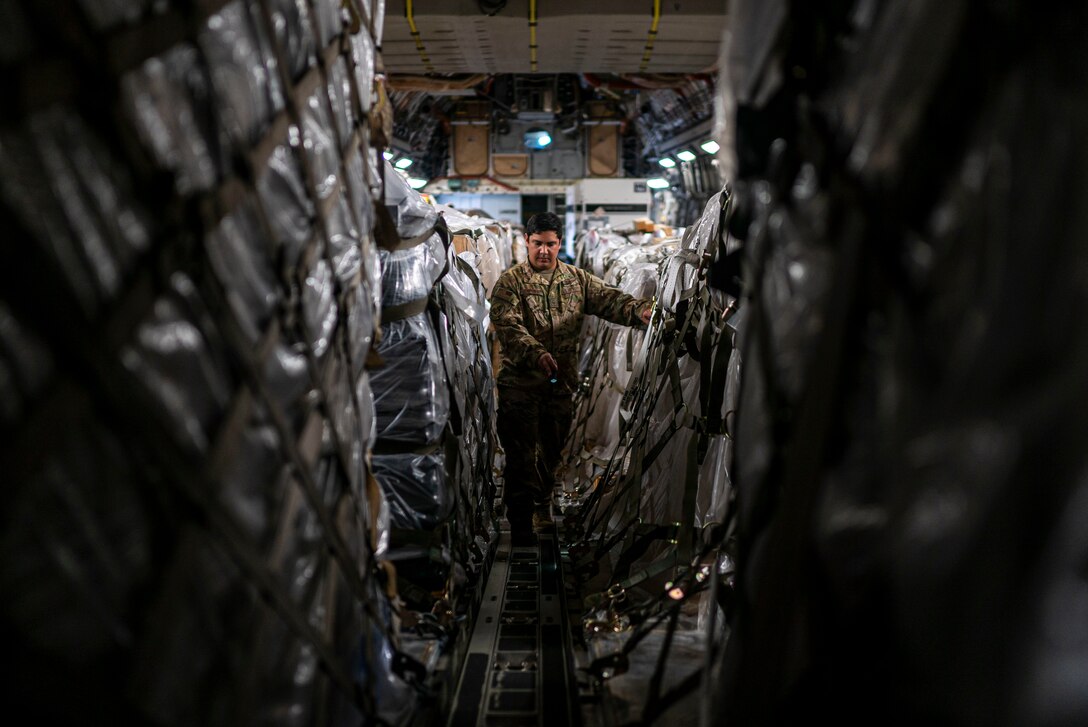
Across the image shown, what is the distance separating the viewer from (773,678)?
1354 mm

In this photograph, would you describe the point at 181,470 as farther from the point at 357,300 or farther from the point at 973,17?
the point at 973,17

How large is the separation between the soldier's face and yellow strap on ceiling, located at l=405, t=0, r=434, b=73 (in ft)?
4.01

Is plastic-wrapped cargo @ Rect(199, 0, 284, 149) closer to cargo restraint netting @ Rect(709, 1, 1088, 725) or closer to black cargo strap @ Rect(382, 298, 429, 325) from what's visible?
cargo restraint netting @ Rect(709, 1, 1088, 725)

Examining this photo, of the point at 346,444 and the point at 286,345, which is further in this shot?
the point at 346,444

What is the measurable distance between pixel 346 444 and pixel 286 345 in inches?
15.7

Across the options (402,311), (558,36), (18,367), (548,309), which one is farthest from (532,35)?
(18,367)

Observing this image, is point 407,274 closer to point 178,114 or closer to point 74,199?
point 178,114

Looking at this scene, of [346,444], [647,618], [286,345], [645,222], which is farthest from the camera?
[645,222]

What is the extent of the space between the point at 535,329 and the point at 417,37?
1.89 m

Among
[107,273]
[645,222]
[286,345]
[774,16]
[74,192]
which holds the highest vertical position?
[774,16]

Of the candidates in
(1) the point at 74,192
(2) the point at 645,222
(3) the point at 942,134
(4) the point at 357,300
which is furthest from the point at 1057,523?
(2) the point at 645,222

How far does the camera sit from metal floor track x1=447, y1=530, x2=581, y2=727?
2605 millimetres

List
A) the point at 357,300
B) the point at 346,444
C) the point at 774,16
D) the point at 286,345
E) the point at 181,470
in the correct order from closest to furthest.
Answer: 1. the point at 181,470
2. the point at 774,16
3. the point at 286,345
4. the point at 346,444
5. the point at 357,300

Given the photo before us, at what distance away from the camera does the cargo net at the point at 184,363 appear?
0.94 metres
